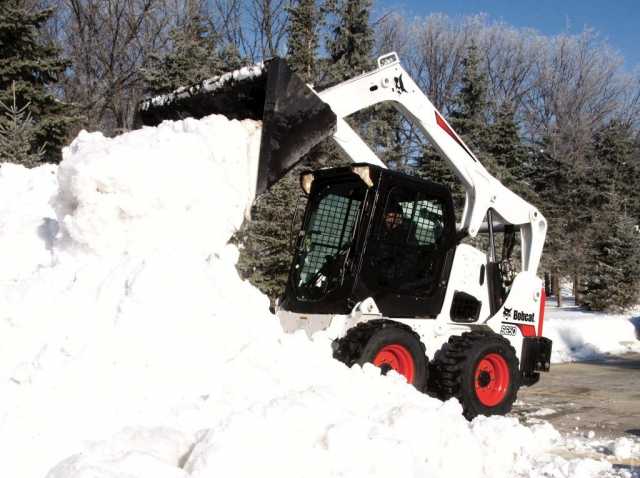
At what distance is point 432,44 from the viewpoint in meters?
37.7

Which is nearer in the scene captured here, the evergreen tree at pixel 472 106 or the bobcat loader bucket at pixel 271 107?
the bobcat loader bucket at pixel 271 107

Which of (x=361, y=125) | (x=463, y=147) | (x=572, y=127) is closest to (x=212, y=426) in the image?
(x=463, y=147)

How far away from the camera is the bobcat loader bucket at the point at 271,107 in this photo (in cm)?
507

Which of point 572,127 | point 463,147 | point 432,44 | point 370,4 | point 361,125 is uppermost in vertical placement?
point 432,44

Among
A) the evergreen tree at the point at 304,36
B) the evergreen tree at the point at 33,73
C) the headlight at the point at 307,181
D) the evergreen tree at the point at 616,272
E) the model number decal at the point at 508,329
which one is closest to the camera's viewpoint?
the headlight at the point at 307,181

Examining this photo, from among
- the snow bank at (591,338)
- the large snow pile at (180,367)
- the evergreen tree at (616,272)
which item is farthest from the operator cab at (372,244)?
the evergreen tree at (616,272)

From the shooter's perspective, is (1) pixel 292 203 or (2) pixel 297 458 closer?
(2) pixel 297 458

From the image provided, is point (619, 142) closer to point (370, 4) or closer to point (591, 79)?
point (591, 79)

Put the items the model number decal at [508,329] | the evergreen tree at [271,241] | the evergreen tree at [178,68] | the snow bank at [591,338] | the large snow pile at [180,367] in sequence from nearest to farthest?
the large snow pile at [180,367] → the model number decal at [508,329] → the snow bank at [591,338] → the evergreen tree at [271,241] → the evergreen tree at [178,68]

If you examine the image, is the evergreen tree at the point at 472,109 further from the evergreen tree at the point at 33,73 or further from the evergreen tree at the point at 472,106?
the evergreen tree at the point at 33,73

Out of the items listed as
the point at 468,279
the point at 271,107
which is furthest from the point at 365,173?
the point at 468,279

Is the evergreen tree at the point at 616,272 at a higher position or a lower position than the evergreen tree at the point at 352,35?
lower

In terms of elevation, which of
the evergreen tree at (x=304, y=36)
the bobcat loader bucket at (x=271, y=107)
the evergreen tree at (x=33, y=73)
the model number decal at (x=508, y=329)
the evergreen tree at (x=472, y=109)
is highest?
the evergreen tree at (x=304, y=36)

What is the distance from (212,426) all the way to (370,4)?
2562 cm
